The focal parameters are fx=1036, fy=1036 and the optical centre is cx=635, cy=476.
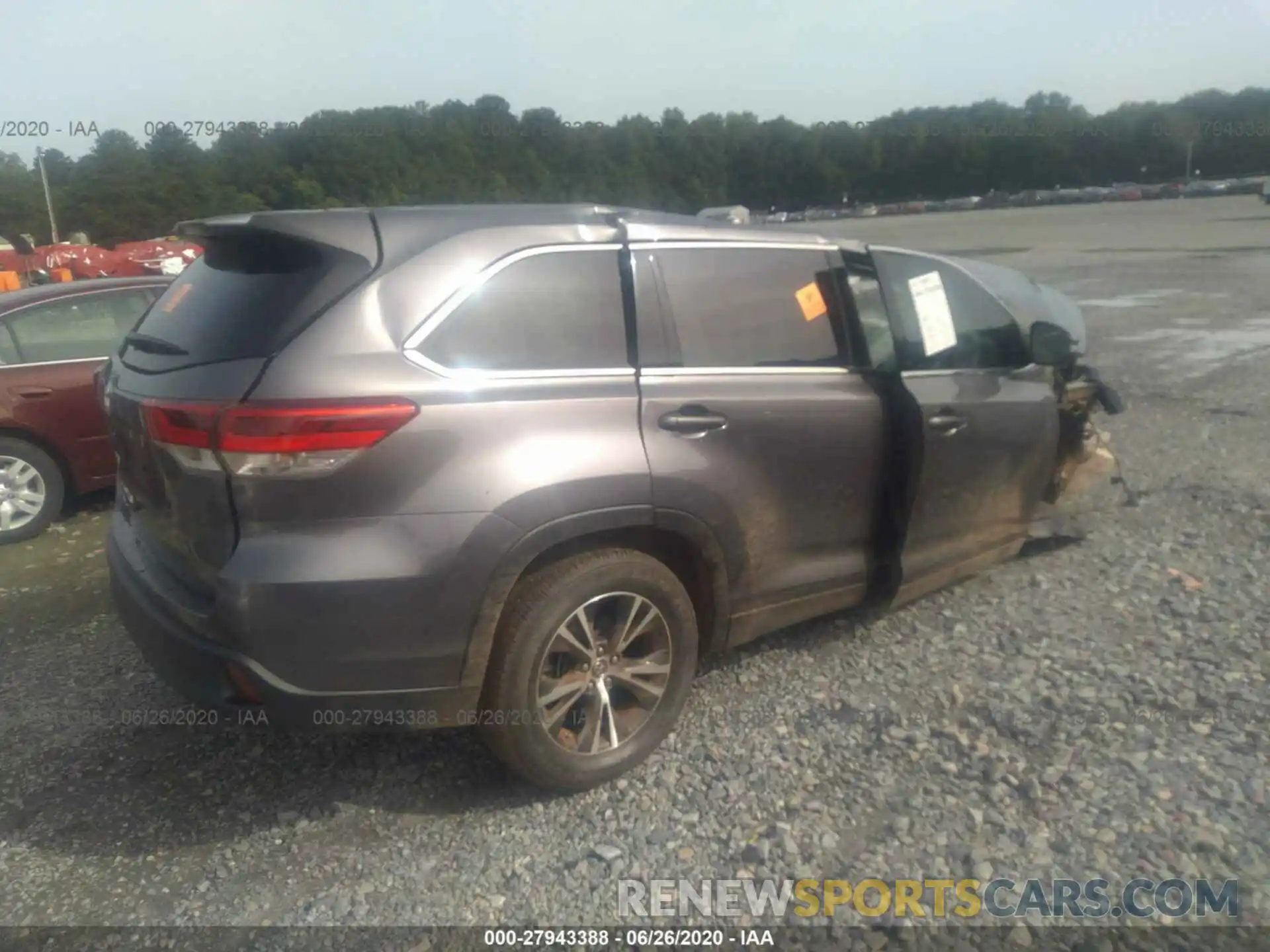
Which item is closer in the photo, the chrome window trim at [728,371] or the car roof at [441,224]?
the car roof at [441,224]

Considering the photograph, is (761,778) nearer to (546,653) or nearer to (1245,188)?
(546,653)

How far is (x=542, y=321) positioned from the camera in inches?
126

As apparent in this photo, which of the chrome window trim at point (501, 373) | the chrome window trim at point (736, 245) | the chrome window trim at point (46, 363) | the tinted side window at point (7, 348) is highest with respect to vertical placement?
the chrome window trim at point (736, 245)

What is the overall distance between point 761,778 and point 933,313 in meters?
2.10

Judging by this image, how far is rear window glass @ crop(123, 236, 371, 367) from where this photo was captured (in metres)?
2.94

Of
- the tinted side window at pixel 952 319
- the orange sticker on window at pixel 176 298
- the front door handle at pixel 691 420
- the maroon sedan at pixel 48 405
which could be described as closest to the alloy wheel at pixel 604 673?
the front door handle at pixel 691 420

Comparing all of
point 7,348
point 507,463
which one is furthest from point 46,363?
point 507,463

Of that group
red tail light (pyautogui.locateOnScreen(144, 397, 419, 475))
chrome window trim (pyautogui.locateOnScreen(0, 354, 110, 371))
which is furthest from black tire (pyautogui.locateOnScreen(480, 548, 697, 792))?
chrome window trim (pyautogui.locateOnScreen(0, 354, 110, 371))

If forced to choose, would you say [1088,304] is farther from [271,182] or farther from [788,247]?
[788,247]

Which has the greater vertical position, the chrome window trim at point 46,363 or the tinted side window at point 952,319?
the tinted side window at point 952,319

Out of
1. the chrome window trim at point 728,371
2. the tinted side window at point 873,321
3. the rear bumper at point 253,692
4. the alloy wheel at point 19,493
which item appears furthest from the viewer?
the alloy wheel at point 19,493

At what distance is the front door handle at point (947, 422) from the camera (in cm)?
400

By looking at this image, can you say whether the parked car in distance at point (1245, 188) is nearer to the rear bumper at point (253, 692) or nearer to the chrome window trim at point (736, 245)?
the chrome window trim at point (736, 245)

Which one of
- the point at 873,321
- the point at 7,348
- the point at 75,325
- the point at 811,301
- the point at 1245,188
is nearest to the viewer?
the point at 811,301
